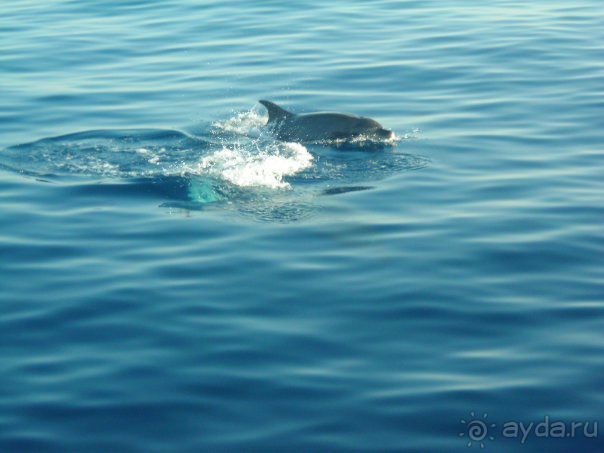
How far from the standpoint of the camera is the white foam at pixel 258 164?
51.1ft

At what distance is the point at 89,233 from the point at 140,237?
70cm

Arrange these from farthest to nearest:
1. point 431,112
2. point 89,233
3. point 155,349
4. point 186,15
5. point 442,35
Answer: point 186,15 < point 442,35 < point 431,112 < point 89,233 < point 155,349

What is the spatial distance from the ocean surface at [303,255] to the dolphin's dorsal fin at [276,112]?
550 millimetres

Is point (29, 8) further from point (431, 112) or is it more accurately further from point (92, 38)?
point (431, 112)

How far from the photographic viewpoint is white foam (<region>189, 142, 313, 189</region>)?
15586mm

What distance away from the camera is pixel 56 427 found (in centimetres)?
940

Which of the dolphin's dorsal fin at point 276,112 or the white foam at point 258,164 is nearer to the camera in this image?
the white foam at point 258,164

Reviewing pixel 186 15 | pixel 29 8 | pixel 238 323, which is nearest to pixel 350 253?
pixel 238 323
